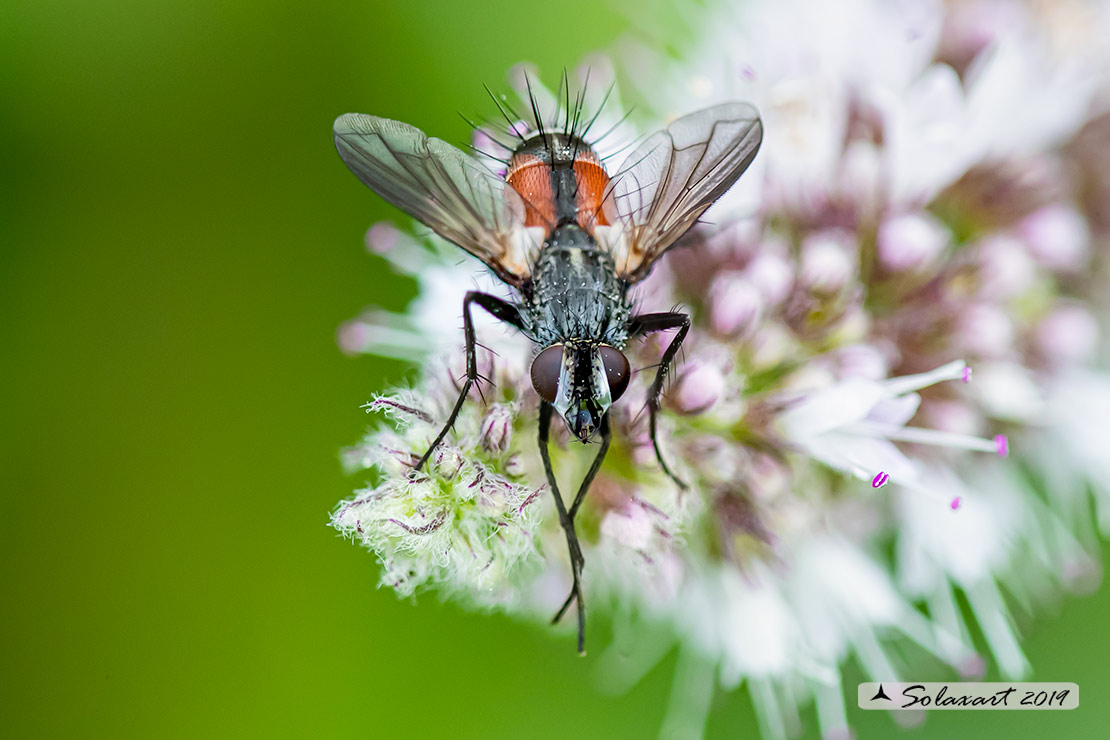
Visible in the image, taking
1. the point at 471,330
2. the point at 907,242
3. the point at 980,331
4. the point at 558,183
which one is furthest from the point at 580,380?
the point at 980,331

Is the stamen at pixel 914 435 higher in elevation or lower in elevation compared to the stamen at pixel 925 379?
lower

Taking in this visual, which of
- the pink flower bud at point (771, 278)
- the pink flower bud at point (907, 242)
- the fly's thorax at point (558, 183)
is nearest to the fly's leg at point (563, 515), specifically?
the fly's thorax at point (558, 183)

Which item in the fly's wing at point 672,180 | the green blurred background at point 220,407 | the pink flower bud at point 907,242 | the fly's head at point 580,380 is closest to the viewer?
the fly's head at point 580,380

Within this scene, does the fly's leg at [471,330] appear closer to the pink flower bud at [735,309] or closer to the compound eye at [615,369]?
the compound eye at [615,369]

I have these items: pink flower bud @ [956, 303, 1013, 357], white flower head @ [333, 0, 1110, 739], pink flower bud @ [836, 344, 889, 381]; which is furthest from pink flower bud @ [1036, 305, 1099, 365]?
pink flower bud @ [836, 344, 889, 381]

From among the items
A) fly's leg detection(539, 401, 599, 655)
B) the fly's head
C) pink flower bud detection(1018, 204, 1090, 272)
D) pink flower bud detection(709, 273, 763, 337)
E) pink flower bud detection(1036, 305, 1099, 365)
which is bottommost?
fly's leg detection(539, 401, 599, 655)

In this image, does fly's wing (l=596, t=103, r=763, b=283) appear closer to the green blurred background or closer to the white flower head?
the white flower head

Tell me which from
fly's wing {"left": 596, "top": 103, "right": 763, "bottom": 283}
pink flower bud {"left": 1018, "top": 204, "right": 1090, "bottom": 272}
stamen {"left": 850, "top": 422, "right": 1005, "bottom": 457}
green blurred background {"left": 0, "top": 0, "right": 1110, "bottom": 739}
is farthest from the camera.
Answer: green blurred background {"left": 0, "top": 0, "right": 1110, "bottom": 739}
